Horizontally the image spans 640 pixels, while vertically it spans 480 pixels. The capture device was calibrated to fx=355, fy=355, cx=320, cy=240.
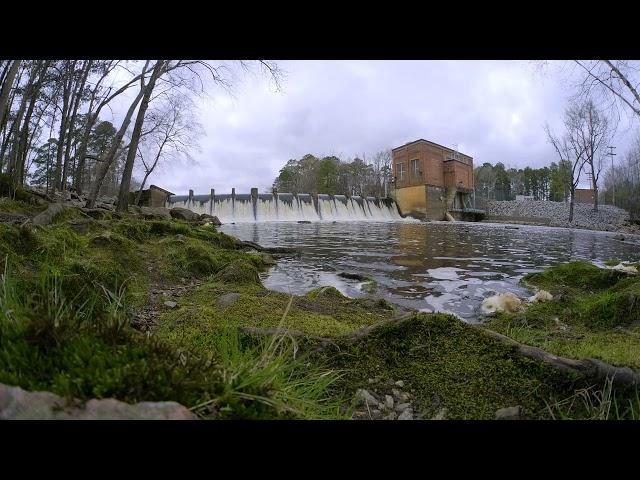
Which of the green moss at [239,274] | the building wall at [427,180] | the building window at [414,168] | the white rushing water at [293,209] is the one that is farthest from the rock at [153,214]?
the building window at [414,168]

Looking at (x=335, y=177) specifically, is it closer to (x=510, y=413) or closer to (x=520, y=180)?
(x=520, y=180)

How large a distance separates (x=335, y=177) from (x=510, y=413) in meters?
68.7

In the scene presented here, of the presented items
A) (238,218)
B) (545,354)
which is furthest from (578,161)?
(545,354)

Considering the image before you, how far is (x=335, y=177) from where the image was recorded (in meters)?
69.0

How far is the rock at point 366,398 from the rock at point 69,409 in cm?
109

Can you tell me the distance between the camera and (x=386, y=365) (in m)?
2.03

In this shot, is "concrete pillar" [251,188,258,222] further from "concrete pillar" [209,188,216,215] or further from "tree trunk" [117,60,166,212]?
"tree trunk" [117,60,166,212]

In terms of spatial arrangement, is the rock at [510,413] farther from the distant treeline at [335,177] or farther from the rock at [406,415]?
the distant treeline at [335,177]

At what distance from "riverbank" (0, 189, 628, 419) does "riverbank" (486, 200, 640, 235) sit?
121 feet

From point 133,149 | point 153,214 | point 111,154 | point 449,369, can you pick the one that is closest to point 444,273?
point 449,369

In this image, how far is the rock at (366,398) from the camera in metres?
1.74
